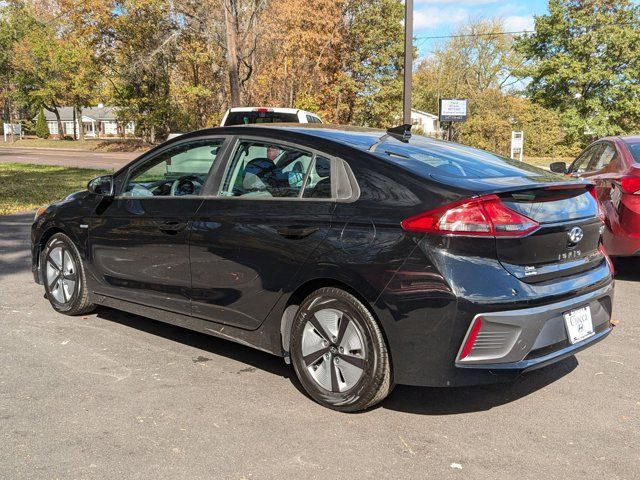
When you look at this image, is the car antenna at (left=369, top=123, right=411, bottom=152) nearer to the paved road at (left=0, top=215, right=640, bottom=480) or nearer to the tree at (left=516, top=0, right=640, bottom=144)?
the paved road at (left=0, top=215, right=640, bottom=480)

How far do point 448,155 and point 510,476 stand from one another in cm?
205

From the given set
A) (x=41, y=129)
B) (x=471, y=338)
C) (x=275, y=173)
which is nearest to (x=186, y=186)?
(x=275, y=173)

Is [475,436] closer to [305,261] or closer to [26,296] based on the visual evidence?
[305,261]

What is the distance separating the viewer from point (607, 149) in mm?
7242

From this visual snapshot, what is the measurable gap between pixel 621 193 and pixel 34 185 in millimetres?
→ 15107

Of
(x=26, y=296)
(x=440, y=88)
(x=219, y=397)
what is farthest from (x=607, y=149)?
(x=440, y=88)

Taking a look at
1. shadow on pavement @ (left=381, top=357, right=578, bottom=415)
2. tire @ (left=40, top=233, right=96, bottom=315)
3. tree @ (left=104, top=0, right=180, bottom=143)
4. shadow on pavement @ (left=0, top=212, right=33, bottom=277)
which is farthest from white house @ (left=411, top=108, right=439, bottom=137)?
shadow on pavement @ (left=381, top=357, right=578, bottom=415)

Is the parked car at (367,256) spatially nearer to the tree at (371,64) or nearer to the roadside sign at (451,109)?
the roadside sign at (451,109)

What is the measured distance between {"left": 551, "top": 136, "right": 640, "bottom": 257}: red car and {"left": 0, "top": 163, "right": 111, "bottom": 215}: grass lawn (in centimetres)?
1026

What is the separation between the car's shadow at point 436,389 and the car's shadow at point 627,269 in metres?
3.25

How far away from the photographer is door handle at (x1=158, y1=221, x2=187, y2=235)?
14.1 feet

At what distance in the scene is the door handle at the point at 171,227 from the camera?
430cm

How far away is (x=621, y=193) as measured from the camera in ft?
20.6

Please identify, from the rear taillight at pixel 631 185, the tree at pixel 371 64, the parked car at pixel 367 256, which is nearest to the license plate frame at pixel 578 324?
the parked car at pixel 367 256
